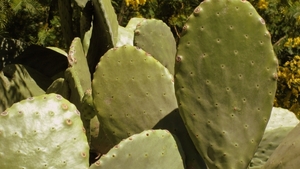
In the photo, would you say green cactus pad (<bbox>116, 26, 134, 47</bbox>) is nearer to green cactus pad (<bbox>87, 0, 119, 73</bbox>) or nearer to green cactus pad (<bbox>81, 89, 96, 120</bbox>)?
green cactus pad (<bbox>87, 0, 119, 73</bbox>)

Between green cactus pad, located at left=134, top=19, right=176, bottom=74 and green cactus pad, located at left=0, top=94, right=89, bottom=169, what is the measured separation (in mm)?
612

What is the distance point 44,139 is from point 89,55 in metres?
0.81

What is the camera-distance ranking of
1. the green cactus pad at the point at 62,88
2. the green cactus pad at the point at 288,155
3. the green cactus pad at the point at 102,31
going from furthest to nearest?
the green cactus pad at the point at 102,31, the green cactus pad at the point at 62,88, the green cactus pad at the point at 288,155

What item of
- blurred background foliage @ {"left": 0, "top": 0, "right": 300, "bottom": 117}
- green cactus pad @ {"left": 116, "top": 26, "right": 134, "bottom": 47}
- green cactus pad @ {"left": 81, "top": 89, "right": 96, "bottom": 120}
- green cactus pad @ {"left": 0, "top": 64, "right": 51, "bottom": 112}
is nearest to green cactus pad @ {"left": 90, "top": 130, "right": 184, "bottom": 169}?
green cactus pad @ {"left": 81, "top": 89, "right": 96, "bottom": 120}

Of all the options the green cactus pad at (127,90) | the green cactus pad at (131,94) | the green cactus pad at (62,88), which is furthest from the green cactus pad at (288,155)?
the green cactus pad at (62,88)

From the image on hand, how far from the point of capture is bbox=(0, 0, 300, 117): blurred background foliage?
3.34 meters

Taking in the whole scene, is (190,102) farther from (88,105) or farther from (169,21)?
(169,21)

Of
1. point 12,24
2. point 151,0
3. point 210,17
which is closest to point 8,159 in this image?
point 210,17

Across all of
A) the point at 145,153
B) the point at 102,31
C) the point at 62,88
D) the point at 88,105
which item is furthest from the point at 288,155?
the point at 102,31

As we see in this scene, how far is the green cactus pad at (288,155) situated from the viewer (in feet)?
4.78

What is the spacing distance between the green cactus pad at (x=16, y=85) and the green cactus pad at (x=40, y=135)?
625mm

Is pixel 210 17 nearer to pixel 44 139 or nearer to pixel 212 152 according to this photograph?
pixel 212 152

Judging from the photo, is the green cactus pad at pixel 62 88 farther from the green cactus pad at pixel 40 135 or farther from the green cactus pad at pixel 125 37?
the green cactus pad at pixel 125 37

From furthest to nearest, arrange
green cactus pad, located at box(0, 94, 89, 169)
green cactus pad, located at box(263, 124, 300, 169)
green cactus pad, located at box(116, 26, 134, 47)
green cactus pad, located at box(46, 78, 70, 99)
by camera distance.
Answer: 1. green cactus pad, located at box(116, 26, 134, 47)
2. green cactus pad, located at box(46, 78, 70, 99)
3. green cactus pad, located at box(263, 124, 300, 169)
4. green cactus pad, located at box(0, 94, 89, 169)
